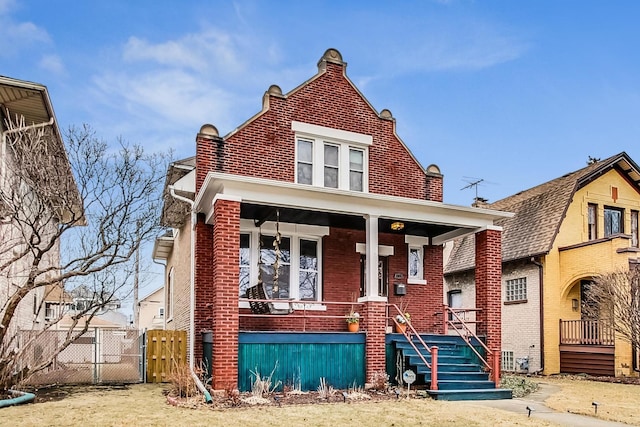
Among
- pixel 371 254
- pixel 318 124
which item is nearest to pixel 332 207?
pixel 371 254

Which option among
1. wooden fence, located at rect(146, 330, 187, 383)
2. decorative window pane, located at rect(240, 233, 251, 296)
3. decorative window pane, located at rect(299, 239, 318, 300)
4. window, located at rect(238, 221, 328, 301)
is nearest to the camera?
decorative window pane, located at rect(240, 233, 251, 296)

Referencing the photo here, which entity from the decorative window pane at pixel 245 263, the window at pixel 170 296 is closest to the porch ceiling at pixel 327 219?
the decorative window pane at pixel 245 263

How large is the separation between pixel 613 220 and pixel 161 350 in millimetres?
16854

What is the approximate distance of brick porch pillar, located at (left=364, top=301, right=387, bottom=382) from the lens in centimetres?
1346

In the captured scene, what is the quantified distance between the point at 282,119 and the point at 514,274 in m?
11.4

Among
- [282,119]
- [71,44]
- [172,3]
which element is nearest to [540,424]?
[282,119]

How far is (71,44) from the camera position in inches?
568

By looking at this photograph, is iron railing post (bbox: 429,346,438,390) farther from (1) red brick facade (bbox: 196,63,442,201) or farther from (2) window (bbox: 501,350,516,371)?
(2) window (bbox: 501,350,516,371)

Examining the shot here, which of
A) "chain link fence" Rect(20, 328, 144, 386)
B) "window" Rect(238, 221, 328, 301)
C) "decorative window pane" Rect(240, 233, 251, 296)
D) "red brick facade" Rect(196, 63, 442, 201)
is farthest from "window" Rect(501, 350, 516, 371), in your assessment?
"chain link fence" Rect(20, 328, 144, 386)

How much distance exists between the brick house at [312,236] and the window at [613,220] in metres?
8.92

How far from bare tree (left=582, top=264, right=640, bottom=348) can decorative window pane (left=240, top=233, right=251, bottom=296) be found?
1065 centimetres

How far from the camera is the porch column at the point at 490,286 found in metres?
15.1

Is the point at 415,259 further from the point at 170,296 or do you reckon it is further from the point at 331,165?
the point at 170,296

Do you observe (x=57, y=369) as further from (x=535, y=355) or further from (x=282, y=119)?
(x=535, y=355)
